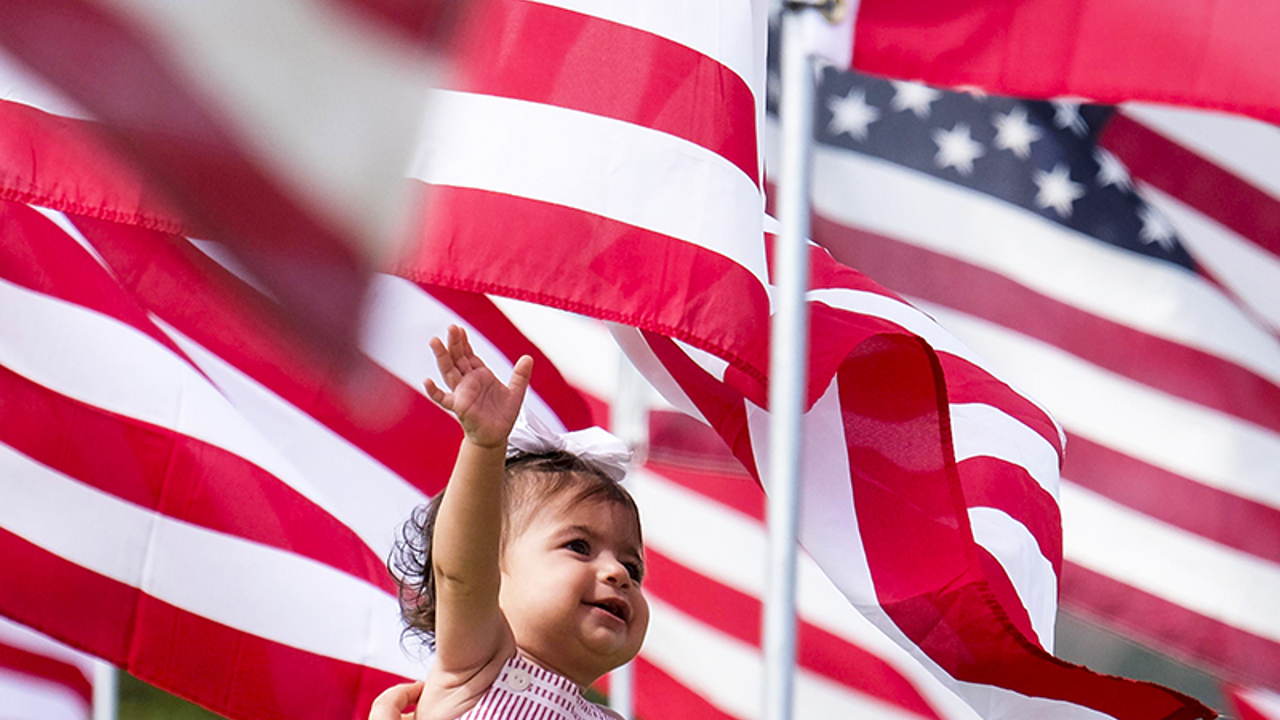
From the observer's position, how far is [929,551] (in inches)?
130

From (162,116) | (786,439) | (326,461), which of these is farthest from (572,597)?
(326,461)

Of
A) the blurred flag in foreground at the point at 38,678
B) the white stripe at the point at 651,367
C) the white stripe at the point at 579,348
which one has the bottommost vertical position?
the white stripe at the point at 651,367

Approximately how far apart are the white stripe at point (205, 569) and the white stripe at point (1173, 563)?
2.61 metres

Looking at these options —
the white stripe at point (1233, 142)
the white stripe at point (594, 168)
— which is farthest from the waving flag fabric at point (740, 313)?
the white stripe at point (1233, 142)

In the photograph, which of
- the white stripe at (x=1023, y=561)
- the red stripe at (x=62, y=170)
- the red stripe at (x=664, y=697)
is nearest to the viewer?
the red stripe at (x=62, y=170)

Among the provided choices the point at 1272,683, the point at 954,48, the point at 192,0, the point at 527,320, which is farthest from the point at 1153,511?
the point at 192,0

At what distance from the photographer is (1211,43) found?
2.84 metres

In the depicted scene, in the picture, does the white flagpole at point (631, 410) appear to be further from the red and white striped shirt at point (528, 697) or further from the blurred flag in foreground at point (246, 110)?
the blurred flag in foreground at point (246, 110)

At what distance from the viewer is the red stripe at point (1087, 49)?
111 inches

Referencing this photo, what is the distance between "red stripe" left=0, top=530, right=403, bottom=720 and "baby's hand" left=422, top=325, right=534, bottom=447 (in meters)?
2.03

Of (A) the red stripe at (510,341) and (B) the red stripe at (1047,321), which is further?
(B) the red stripe at (1047,321)

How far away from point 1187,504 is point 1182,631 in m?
0.43

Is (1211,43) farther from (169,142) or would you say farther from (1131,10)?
(169,142)

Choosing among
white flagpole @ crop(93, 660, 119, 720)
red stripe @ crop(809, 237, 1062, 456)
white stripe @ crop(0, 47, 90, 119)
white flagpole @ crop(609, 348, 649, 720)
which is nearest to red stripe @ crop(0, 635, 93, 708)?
white flagpole @ crop(93, 660, 119, 720)
